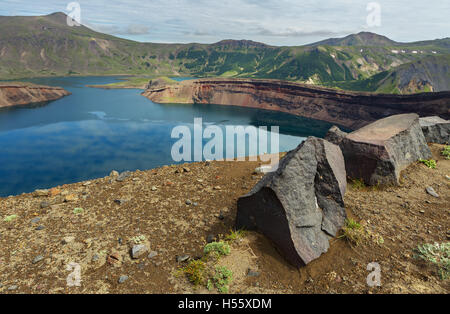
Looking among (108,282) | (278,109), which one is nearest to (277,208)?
(108,282)

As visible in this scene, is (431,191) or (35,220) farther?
(431,191)

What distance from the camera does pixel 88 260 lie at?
7027mm

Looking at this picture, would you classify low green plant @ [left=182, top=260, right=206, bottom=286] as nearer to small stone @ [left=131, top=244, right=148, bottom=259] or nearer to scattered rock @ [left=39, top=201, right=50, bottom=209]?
→ small stone @ [left=131, top=244, right=148, bottom=259]

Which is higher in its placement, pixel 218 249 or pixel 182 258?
pixel 218 249

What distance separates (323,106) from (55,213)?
103053 millimetres

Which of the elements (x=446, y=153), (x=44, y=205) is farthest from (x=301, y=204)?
(x=446, y=153)

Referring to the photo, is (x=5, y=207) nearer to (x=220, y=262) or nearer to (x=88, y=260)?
(x=88, y=260)

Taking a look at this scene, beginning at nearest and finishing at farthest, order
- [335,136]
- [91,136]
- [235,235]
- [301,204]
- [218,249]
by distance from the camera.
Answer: [301,204] < [218,249] < [235,235] < [335,136] < [91,136]

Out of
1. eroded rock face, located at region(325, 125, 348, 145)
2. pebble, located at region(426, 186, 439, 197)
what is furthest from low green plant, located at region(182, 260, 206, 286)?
pebble, located at region(426, 186, 439, 197)

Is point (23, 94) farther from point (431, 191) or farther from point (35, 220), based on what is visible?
point (431, 191)

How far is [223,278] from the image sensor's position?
5.87m

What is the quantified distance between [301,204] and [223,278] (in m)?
3.04

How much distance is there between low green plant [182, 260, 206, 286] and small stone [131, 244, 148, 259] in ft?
5.44

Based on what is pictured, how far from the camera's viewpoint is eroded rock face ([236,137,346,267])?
6242 mm
